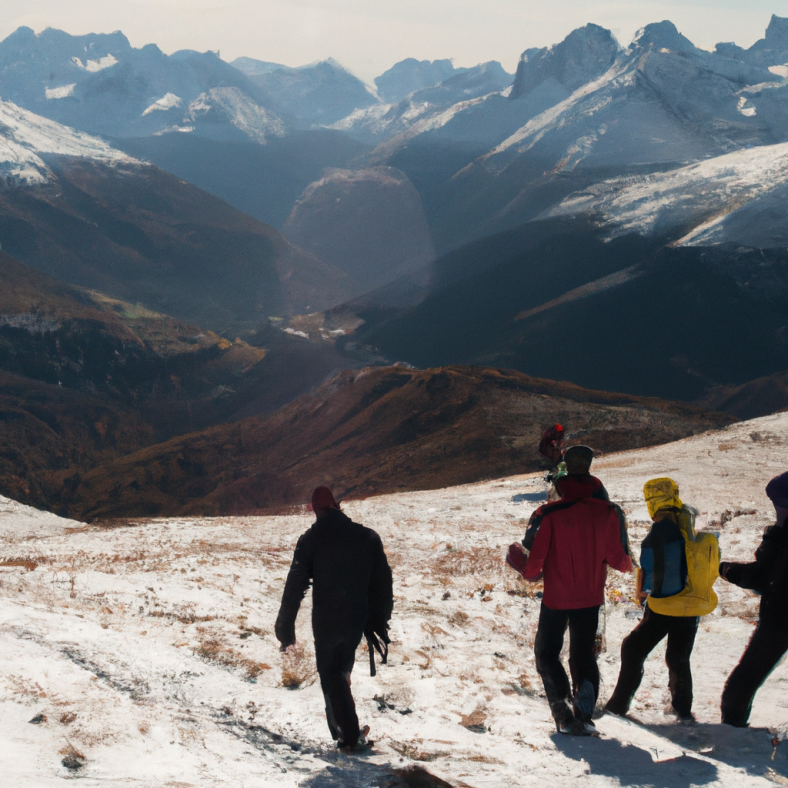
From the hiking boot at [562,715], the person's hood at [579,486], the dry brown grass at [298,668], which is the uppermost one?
the person's hood at [579,486]

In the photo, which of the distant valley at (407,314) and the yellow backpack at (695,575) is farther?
the distant valley at (407,314)

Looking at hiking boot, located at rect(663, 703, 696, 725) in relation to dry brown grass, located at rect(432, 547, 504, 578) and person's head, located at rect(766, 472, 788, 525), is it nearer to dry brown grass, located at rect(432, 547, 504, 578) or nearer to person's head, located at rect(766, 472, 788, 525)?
person's head, located at rect(766, 472, 788, 525)

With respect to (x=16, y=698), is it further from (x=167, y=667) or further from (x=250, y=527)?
(x=250, y=527)

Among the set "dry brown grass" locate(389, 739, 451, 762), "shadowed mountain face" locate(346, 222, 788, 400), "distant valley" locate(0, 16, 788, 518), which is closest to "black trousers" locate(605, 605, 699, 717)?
"dry brown grass" locate(389, 739, 451, 762)

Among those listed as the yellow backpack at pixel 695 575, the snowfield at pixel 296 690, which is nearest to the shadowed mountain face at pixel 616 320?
the snowfield at pixel 296 690

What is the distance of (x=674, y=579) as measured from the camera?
4.43 meters

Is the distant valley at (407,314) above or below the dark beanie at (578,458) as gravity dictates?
above

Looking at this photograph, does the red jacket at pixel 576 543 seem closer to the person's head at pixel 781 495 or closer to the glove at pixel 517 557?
the glove at pixel 517 557

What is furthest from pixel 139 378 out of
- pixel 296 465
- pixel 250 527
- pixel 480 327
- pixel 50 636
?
pixel 50 636

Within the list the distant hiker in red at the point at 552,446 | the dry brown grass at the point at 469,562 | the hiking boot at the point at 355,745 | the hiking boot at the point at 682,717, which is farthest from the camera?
the dry brown grass at the point at 469,562

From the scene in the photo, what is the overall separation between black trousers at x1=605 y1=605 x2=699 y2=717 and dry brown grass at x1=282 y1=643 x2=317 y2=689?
7.62 ft

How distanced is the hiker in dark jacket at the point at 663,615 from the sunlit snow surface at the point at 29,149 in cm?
18078

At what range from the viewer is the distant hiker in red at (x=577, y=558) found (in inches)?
175

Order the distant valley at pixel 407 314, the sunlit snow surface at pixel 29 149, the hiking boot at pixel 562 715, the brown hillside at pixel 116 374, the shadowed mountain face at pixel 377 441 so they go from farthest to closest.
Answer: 1. the sunlit snow surface at pixel 29 149
2. the brown hillside at pixel 116 374
3. the distant valley at pixel 407 314
4. the shadowed mountain face at pixel 377 441
5. the hiking boot at pixel 562 715
